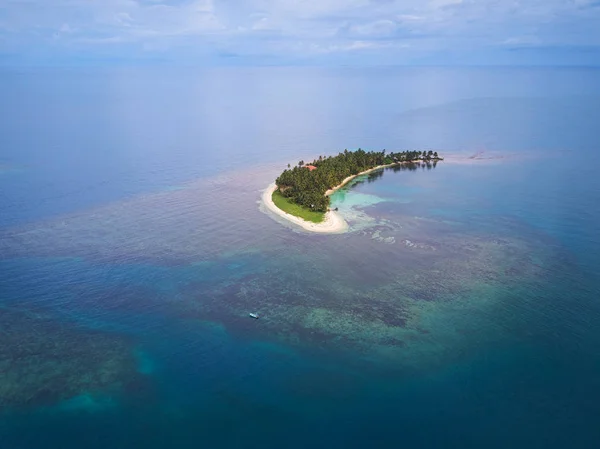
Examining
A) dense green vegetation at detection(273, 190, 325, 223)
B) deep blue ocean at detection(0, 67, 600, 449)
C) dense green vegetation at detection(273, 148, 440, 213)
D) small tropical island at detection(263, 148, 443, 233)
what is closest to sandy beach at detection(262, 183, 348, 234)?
small tropical island at detection(263, 148, 443, 233)

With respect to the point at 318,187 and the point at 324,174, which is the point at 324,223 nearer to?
the point at 318,187

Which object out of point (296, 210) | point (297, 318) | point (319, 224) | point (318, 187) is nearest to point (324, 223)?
point (319, 224)

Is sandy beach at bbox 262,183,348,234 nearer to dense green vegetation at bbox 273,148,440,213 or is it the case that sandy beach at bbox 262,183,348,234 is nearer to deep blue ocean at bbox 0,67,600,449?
deep blue ocean at bbox 0,67,600,449

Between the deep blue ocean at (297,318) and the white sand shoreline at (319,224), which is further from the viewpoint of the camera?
the white sand shoreline at (319,224)

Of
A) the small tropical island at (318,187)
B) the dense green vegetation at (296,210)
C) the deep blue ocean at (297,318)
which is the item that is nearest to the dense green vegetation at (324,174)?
the small tropical island at (318,187)

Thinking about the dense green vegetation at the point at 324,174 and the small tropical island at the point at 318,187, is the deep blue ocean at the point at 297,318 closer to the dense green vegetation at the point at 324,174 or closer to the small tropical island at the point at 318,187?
the small tropical island at the point at 318,187
